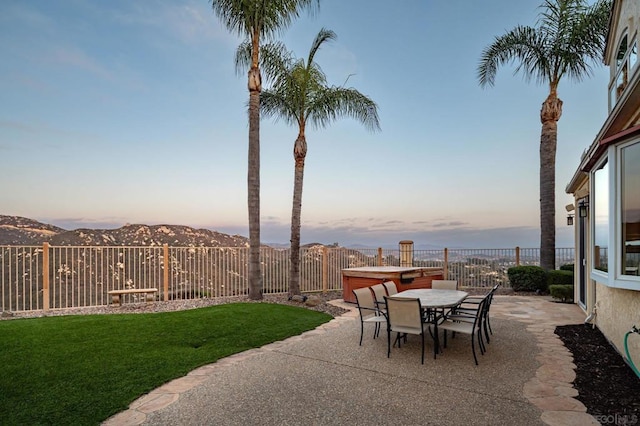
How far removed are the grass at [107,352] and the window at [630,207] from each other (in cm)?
494

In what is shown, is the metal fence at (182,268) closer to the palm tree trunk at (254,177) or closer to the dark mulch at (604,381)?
the palm tree trunk at (254,177)

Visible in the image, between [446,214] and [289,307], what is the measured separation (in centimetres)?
888

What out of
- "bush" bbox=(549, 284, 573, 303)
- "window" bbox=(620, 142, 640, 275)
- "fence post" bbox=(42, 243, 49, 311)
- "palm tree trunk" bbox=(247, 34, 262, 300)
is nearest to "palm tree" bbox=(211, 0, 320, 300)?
"palm tree trunk" bbox=(247, 34, 262, 300)

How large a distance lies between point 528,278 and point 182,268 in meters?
11.2

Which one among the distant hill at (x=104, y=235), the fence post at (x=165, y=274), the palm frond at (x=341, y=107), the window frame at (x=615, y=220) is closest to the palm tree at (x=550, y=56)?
the palm frond at (x=341, y=107)

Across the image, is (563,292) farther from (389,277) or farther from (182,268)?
(182,268)

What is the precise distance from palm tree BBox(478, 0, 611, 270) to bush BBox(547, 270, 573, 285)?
2.49 feet

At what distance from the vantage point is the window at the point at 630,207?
411 centimetres

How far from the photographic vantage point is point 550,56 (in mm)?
11727

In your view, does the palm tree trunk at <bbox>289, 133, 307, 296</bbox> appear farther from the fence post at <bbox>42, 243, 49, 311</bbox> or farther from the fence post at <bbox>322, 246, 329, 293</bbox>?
the fence post at <bbox>42, 243, 49, 311</bbox>

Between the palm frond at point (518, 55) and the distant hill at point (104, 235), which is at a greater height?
the palm frond at point (518, 55)

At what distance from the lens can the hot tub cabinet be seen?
9.31 meters

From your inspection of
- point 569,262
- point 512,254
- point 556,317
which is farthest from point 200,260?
point 569,262

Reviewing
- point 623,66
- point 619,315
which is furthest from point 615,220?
point 623,66
